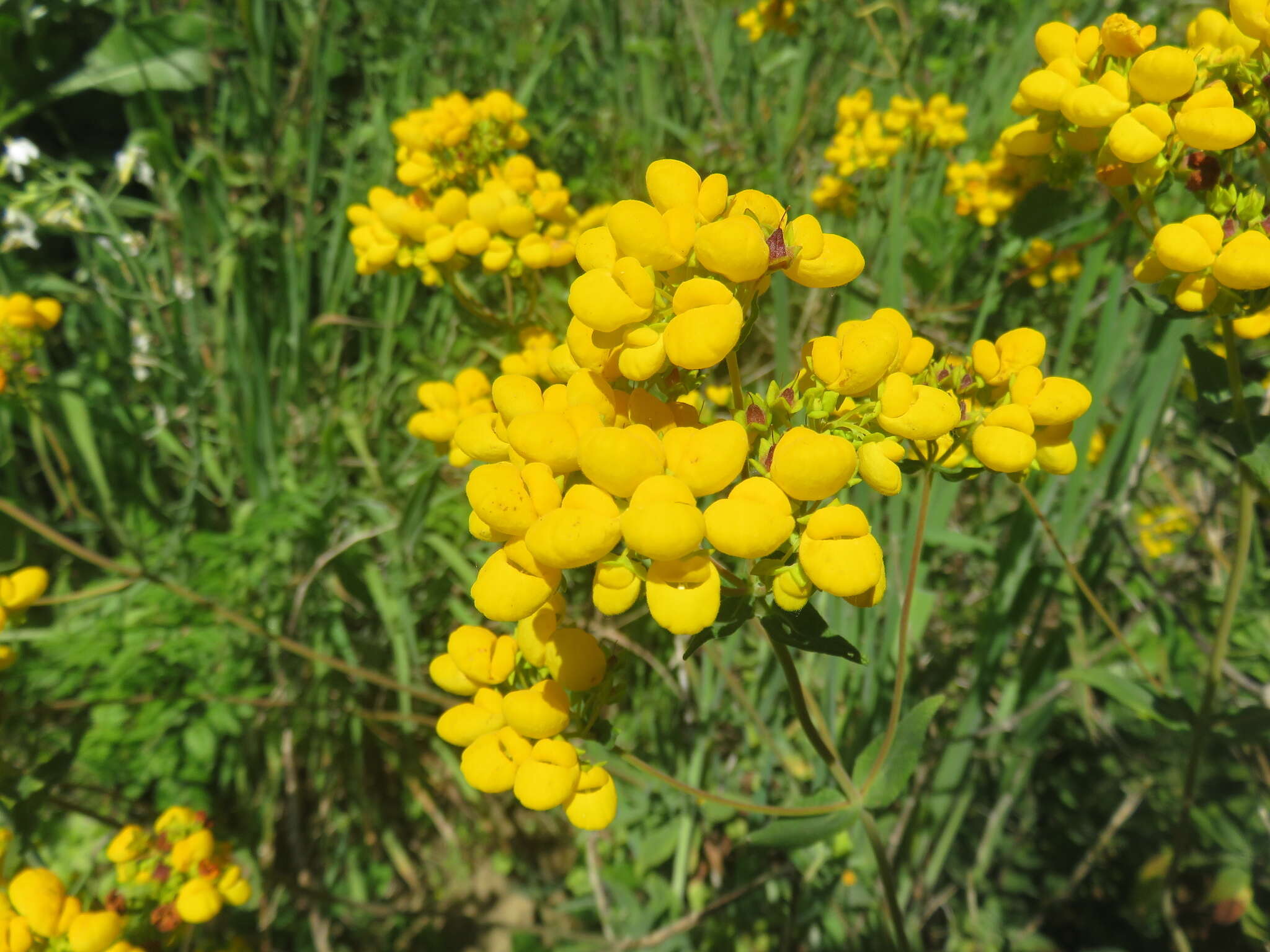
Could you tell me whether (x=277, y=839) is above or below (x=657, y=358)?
below

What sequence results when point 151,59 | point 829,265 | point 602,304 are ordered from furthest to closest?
point 151,59 → point 829,265 → point 602,304

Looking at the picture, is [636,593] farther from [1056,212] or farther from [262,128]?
[262,128]

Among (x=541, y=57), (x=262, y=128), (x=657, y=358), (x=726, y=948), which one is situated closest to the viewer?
(x=657, y=358)

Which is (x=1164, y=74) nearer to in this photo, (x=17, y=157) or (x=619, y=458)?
(x=619, y=458)

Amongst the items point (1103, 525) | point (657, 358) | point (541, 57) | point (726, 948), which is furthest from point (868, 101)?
point (726, 948)

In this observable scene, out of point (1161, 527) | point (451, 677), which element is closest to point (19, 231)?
point (451, 677)

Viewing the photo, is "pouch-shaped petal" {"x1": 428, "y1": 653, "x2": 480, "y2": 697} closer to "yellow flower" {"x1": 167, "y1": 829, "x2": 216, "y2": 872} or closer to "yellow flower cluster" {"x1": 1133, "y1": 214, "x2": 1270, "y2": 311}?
"yellow flower" {"x1": 167, "y1": 829, "x2": 216, "y2": 872}

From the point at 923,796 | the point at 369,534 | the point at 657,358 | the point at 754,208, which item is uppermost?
the point at 754,208

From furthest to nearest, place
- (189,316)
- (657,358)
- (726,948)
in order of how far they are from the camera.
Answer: (189,316), (726,948), (657,358)
